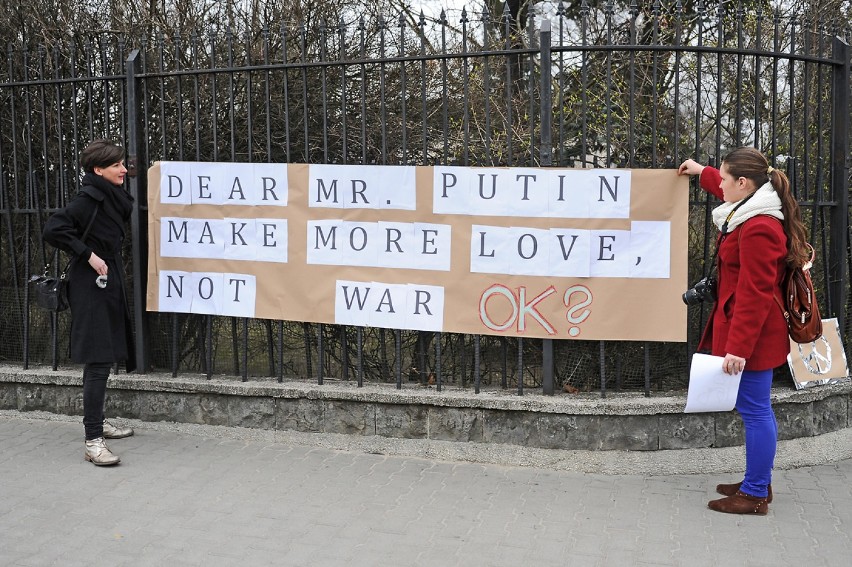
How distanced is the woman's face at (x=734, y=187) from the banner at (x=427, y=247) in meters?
0.67

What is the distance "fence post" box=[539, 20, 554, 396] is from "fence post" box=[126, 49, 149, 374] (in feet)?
8.81

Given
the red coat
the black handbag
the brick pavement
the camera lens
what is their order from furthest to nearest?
the black handbag < the camera lens < the red coat < the brick pavement

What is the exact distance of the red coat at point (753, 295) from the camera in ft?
13.7

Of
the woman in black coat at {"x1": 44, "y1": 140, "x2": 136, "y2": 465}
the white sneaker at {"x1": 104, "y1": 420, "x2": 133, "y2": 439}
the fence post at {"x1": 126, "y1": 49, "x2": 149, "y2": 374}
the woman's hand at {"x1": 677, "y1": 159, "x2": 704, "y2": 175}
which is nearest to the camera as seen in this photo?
the woman's hand at {"x1": 677, "y1": 159, "x2": 704, "y2": 175}

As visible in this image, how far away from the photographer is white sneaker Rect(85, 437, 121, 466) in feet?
16.8

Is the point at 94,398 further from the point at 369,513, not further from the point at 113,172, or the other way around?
the point at 369,513

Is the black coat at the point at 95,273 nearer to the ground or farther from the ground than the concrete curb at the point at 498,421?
farther from the ground

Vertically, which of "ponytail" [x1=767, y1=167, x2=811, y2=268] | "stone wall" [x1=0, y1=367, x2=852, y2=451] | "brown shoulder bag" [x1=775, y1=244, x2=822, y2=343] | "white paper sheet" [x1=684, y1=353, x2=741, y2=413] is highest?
"ponytail" [x1=767, y1=167, x2=811, y2=268]

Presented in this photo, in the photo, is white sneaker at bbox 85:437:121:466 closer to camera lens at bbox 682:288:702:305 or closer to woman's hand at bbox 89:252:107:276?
woman's hand at bbox 89:252:107:276

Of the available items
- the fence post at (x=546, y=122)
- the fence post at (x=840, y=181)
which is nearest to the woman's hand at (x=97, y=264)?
the fence post at (x=546, y=122)

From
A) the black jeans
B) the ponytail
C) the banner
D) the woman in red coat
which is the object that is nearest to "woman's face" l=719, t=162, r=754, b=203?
the woman in red coat

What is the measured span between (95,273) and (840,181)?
4.57 metres

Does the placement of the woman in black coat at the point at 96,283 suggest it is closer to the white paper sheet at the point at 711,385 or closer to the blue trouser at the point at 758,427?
the white paper sheet at the point at 711,385

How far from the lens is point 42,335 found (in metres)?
6.65
